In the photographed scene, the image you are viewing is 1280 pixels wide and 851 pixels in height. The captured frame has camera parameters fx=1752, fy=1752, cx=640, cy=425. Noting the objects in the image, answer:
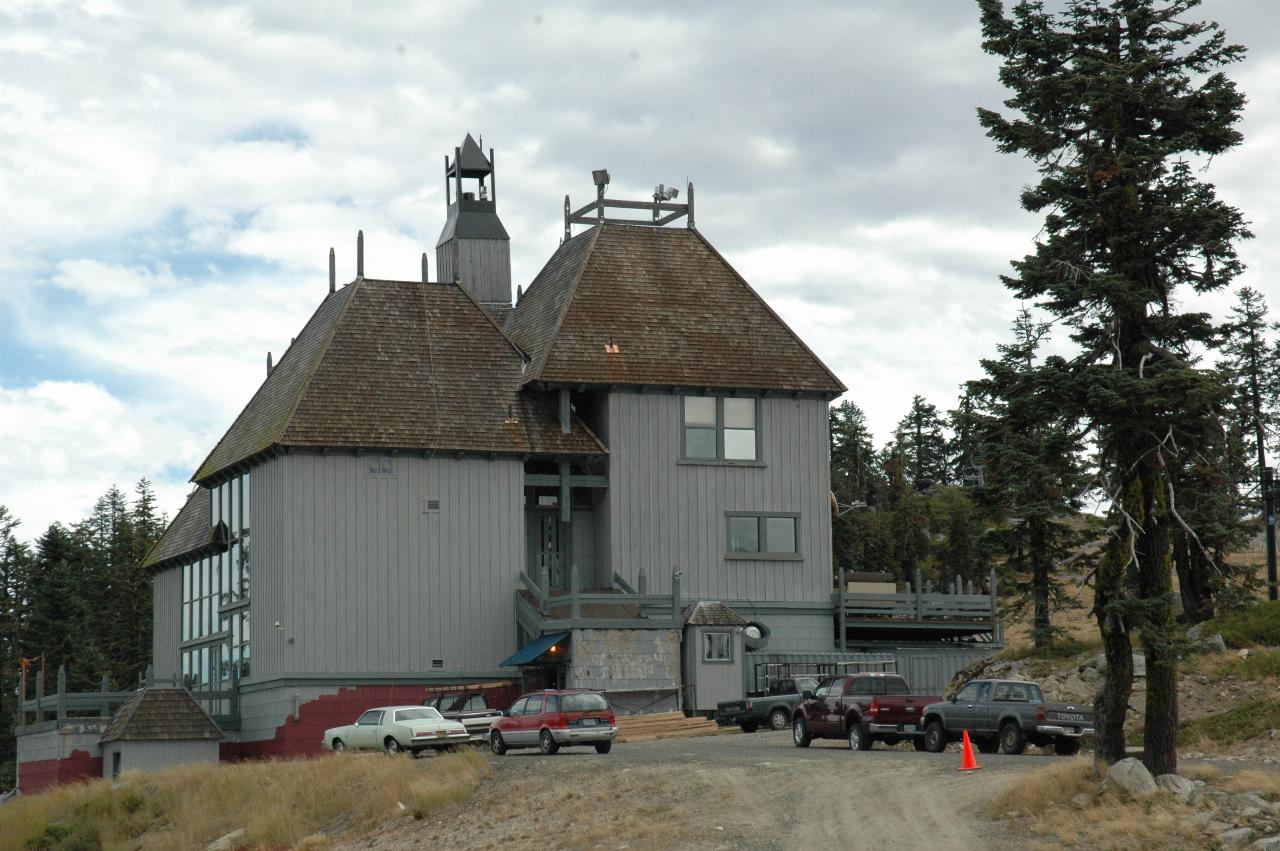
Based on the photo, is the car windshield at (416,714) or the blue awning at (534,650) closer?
the car windshield at (416,714)

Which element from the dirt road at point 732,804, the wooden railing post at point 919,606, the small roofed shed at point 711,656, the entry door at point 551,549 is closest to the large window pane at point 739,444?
the entry door at point 551,549

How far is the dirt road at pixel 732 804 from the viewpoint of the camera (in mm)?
25828

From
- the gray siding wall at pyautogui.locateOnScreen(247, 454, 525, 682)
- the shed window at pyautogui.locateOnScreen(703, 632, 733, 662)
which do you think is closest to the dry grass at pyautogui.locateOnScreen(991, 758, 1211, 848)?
the shed window at pyautogui.locateOnScreen(703, 632, 733, 662)

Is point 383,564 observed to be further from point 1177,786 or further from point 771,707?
point 1177,786

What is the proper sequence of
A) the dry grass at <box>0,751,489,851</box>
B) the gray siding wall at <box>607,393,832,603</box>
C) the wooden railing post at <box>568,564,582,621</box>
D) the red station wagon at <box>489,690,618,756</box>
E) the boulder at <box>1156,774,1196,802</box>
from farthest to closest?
the gray siding wall at <box>607,393,832,603</box>
the wooden railing post at <box>568,564,582,621</box>
the red station wagon at <box>489,690,618,756</box>
the dry grass at <box>0,751,489,851</box>
the boulder at <box>1156,774,1196,802</box>

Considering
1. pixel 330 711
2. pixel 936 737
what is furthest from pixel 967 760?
pixel 330 711

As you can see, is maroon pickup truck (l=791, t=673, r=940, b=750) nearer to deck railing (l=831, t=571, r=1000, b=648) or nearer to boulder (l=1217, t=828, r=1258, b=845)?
boulder (l=1217, t=828, r=1258, b=845)

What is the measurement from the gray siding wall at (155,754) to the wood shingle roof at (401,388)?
8158 mm

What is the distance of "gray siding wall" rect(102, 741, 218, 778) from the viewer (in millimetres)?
46656

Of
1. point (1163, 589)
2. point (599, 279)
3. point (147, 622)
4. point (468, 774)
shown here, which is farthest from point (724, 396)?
point (147, 622)

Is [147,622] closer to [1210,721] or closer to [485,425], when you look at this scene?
[485,425]

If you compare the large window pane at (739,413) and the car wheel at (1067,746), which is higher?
the large window pane at (739,413)

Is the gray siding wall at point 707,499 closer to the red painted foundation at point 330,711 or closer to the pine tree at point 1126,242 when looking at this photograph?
the red painted foundation at point 330,711

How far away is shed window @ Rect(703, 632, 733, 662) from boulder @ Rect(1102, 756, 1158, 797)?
838 inches
